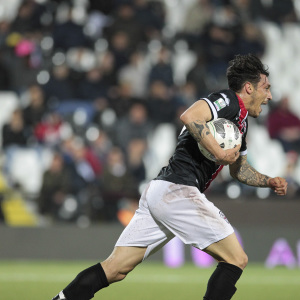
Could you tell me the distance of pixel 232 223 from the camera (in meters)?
11.3

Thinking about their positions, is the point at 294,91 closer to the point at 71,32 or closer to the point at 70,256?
the point at 71,32

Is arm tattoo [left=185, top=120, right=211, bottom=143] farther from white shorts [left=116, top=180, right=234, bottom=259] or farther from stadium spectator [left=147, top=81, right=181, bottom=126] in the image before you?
stadium spectator [left=147, top=81, right=181, bottom=126]

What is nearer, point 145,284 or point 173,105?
point 145,284

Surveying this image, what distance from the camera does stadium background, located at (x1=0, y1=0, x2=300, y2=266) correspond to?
37.2ft

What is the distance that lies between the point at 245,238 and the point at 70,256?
2.68m

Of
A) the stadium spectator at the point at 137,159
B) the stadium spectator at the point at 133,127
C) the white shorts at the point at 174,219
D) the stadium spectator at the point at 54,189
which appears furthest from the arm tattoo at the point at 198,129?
the stadium spectator at the point at 133,127

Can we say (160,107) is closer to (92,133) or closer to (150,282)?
(92,133)

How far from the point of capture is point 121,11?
1442cm

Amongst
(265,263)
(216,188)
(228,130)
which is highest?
(228,130)

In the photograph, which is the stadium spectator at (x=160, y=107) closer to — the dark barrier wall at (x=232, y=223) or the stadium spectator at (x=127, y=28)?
the stadium spectator at (x=127, y=28)

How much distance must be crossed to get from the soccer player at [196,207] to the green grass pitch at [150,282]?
240 centimetres

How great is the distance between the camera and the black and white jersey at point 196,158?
212 inches

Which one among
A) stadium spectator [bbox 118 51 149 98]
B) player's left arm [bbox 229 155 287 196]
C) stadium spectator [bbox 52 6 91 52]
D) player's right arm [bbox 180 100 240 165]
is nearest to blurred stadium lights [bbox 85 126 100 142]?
stadium spectator [bbox 118 51 149 98]

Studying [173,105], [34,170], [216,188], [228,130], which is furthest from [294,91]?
[228,130]
